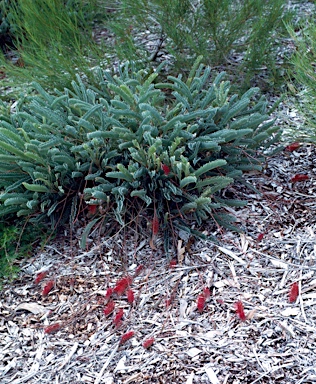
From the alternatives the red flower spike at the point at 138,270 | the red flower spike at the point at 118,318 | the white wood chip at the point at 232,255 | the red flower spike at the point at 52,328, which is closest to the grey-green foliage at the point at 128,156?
the white wood chip at the point at 232,255

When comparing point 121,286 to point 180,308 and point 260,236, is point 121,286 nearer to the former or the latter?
point 180,308

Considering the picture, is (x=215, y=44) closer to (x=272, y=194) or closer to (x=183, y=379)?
(x=272, y=194)

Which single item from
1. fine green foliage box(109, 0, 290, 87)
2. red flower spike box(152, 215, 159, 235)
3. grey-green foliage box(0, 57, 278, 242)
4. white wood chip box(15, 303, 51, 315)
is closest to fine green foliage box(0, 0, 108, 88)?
fine green foliage box(109, 0, 290, 87)

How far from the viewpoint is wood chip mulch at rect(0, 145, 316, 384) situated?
2443 millimetres

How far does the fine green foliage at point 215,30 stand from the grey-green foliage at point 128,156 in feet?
2.54

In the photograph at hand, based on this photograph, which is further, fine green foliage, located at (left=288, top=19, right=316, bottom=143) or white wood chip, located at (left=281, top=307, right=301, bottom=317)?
fine green foliage, located at (left=288, top=19, right=316, bottom=143)

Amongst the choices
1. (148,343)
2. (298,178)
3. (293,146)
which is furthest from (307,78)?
(148,343)

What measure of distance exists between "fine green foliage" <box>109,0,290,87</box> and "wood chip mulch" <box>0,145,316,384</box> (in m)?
1.15

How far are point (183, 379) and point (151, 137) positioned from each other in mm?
1252

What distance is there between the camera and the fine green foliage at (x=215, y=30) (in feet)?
12.8

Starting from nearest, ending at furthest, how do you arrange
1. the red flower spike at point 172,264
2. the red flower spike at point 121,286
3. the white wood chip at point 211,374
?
the white wood chip at point 211,374 → the red flower spike at point 121,286 → the red flower spike at point 172,264

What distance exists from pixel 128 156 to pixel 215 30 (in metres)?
1.36

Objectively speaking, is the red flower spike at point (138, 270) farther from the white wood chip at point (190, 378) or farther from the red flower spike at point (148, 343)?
the white wood chip at point (190, 378)

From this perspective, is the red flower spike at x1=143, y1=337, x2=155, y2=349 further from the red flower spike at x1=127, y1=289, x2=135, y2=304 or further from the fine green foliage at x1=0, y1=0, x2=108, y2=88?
the fine green foliage at x1=0, y1=0, x2=108, y2=88
